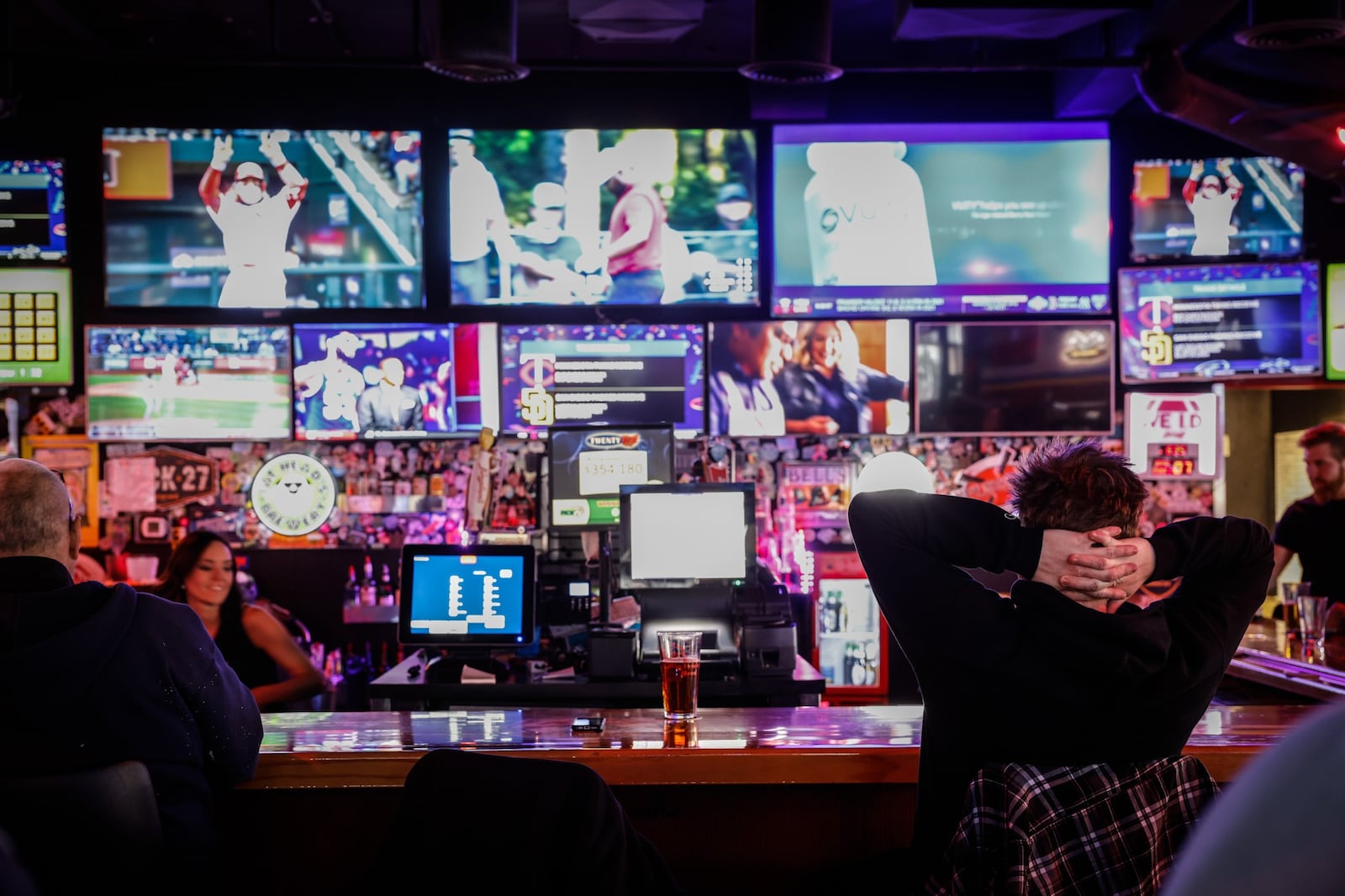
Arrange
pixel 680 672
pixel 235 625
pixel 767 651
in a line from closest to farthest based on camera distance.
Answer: pixel 680 672
pixel 767 651
pixel 235 625

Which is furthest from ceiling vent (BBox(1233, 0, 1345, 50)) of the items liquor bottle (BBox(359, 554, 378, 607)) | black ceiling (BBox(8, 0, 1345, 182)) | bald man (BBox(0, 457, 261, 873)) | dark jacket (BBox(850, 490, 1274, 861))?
liquor bottle (BBox(359, 554, 378, 607))

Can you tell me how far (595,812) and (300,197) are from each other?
16.3 feet

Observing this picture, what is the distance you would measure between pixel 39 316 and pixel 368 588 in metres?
2.28

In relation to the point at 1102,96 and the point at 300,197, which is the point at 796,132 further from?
the point at 300,197

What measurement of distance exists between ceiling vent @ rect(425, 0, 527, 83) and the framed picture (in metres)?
3.04

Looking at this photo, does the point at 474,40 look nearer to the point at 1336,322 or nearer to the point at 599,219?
the point at 599,219

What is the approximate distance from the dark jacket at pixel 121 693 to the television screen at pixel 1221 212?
536 cm

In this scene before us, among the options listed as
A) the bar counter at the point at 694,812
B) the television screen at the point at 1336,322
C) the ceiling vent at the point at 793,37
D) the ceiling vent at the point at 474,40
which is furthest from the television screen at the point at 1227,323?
the bar counter at the point at 694,812

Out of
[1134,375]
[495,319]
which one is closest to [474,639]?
[495,319]

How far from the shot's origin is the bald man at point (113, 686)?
1.75m

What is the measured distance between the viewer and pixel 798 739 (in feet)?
6.69

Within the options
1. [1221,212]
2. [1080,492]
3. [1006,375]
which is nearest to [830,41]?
[1006,375]

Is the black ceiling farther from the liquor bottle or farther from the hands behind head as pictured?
the hands behind head

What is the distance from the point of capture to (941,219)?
18.7 feet
